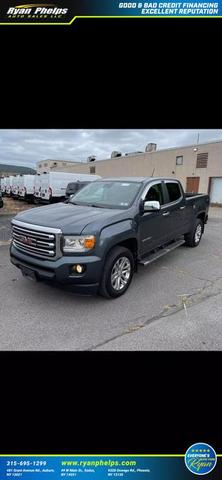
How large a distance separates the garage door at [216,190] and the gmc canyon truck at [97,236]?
18128 mm

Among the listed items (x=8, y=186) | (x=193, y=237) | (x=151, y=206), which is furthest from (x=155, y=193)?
(x=8, y=186)

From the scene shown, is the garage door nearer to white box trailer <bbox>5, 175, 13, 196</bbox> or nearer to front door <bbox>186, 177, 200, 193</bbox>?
front door <bbox>186, 177, 200, 193</bbox>

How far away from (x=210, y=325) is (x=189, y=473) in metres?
1.60

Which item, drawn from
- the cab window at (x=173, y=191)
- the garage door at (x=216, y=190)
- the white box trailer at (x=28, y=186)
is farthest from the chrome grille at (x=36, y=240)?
the garage door at (x=216, y=190)

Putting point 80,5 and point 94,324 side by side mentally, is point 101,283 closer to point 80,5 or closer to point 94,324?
point 94,324

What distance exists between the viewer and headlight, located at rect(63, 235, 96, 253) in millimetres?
3219

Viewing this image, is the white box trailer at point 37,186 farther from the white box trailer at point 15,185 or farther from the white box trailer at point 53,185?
the white box trailer at point 15,185

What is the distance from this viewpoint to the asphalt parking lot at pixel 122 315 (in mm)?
2754

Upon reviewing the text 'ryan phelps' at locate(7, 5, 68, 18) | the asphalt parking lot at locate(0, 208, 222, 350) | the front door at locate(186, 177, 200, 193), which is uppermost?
the text 'ryan phelps' at locate(7, 5, 68, 18)

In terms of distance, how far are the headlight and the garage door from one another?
67.0 feet

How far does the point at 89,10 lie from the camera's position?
2510 mm

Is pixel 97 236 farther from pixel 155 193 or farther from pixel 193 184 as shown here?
pixel 193 184

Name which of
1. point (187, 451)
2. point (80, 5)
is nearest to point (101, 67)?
point (80, 5)

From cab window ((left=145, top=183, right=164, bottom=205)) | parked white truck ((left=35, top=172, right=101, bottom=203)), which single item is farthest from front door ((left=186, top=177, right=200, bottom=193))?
cab window ((left=145, top=183, right=164, bottom=205))
